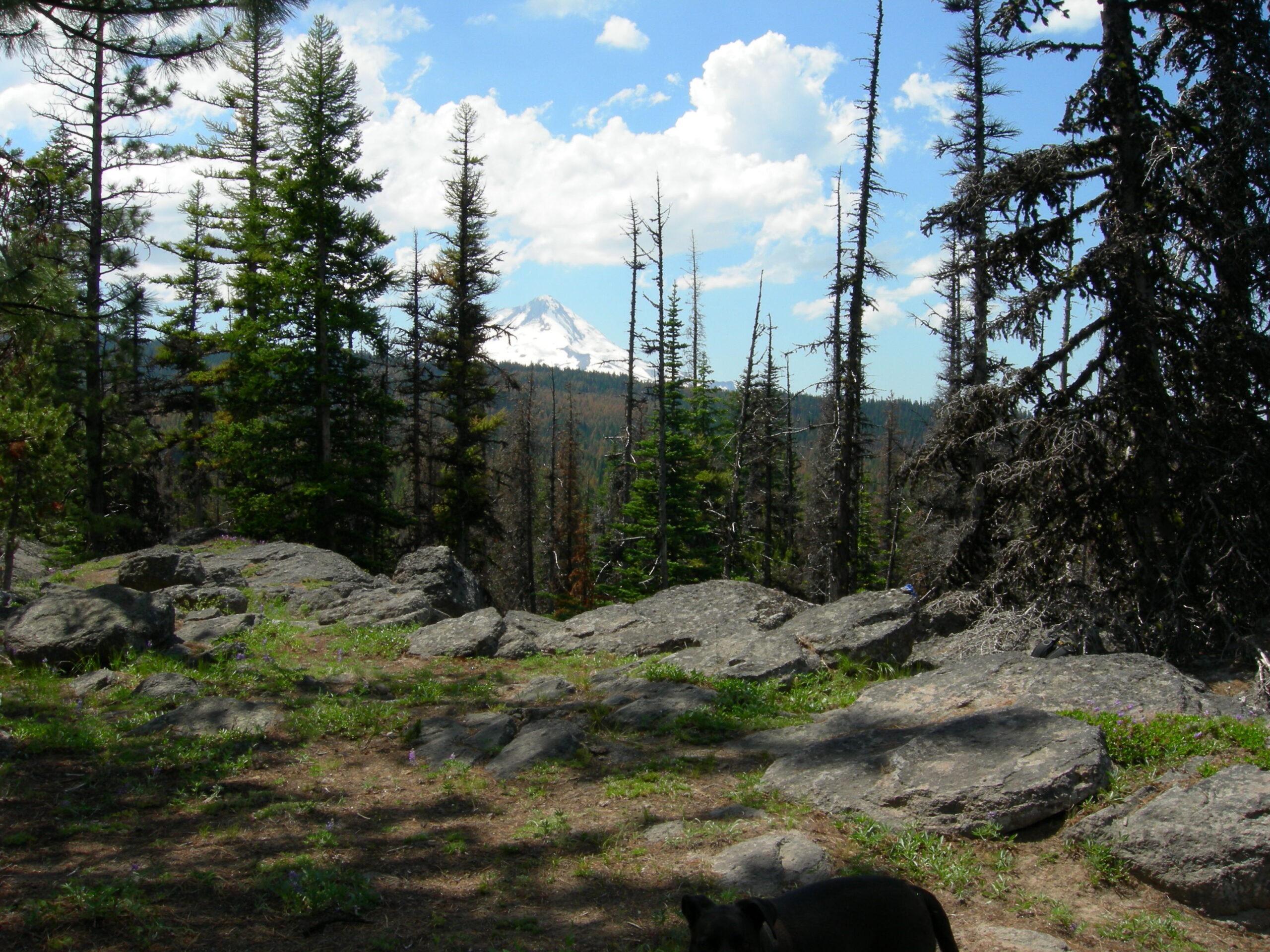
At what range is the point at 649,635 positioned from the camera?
1129 cm

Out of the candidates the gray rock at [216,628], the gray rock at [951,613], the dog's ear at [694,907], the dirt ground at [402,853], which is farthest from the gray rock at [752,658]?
the gray rock at [216,628]

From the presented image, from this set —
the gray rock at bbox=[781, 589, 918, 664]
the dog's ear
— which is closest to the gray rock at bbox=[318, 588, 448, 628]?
the gray rock at bbox=[781, 589, 918, 664]

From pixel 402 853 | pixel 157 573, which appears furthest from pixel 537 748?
pixel 157 573

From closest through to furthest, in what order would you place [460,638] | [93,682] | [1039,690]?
[1039,690], [93,682], [460,638]

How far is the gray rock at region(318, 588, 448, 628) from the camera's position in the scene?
12664mm

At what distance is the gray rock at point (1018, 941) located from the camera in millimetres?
3785

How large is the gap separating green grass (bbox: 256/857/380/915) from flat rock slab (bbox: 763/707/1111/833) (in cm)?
303

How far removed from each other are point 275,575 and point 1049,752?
49.6ft

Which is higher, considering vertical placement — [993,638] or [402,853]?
[993,638]

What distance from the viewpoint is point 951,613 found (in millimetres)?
10703

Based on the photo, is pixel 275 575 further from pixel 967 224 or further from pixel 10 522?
pixel 967 224

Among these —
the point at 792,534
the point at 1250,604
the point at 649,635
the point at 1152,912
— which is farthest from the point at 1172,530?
the point at 792,534

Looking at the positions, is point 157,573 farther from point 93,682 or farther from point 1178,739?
point 1178,739

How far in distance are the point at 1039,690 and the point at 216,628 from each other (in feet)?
35.7
